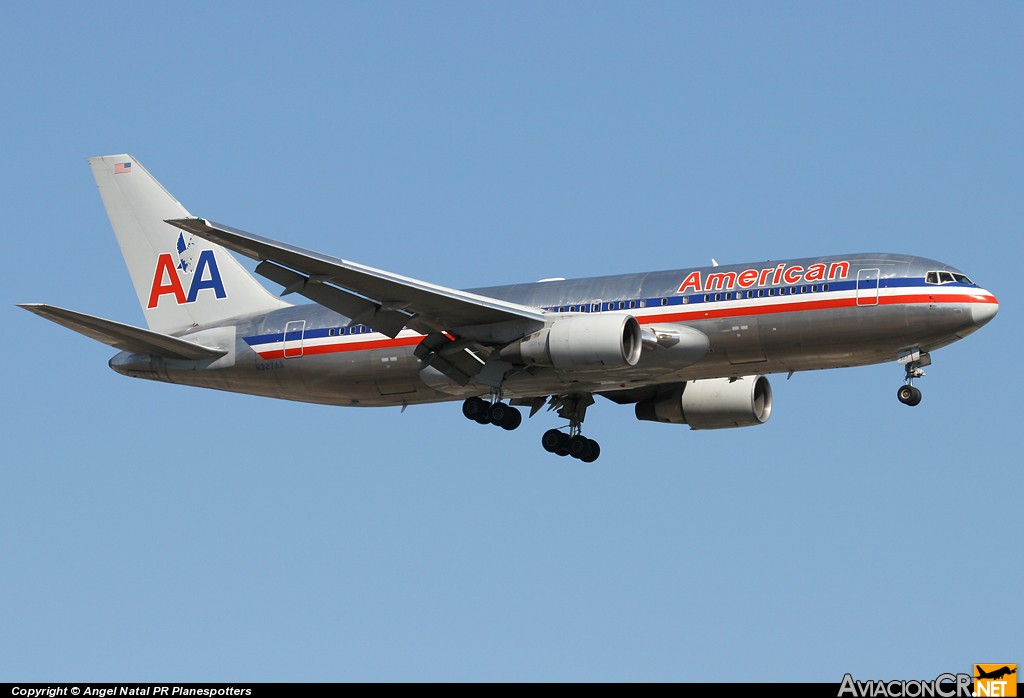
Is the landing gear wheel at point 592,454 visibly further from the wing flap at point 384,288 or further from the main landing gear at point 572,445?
the wing flap at point 384,288

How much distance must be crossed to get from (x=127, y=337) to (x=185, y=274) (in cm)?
497

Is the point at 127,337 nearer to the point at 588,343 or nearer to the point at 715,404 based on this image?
the point at 588,343

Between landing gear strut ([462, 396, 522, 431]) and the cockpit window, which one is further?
landing gear strut ([462, 396, 522, 431])

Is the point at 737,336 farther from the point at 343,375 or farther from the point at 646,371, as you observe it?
the point at 343,375

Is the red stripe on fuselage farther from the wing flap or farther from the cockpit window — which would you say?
the wing flap

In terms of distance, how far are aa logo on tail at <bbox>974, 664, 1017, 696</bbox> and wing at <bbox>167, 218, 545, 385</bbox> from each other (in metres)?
17.0

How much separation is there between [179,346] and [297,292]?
773 centimetres

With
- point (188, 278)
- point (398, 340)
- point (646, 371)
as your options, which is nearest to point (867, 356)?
point (646, 371)

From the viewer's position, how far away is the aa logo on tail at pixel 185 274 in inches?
1978

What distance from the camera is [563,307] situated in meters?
44.3

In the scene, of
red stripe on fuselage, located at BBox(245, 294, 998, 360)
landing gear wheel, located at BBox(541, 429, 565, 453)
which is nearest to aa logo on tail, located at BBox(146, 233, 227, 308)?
landing gear wheel, located at BBox(541, 429, 565, 453)

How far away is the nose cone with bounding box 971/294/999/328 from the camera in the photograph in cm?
4128

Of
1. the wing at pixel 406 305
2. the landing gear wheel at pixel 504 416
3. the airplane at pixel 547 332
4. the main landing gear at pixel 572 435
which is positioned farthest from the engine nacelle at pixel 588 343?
the main landing gear at pixel 572 435

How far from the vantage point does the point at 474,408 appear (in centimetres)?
4606
